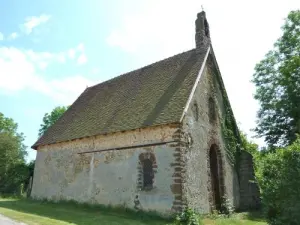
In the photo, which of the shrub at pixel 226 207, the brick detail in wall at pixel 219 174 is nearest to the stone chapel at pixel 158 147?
the brick detail in wall at pixel 219 174

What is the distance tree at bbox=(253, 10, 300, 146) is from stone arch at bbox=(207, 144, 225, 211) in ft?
32.9

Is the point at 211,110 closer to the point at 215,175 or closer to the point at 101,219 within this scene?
the point at 215,175

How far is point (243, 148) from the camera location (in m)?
18.6

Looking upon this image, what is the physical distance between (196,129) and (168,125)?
195 cm

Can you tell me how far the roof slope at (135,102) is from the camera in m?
14.7

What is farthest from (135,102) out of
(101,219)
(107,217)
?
(101,219)

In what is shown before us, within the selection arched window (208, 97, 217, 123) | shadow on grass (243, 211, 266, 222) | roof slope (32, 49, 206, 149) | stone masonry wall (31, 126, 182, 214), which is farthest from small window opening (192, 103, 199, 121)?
shadow on grass (243, 211, 266, 222)

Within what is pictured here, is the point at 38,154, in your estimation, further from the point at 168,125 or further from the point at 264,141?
the point at 264,141

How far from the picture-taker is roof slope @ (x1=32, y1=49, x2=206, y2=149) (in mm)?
14688

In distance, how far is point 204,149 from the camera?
1514cm

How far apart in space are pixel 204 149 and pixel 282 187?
20.6ft

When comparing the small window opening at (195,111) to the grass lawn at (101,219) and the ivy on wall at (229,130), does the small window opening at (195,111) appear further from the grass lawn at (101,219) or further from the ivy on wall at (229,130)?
the grass lawn at (101,219)

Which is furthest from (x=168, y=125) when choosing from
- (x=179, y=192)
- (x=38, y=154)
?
(x=38, y=154)

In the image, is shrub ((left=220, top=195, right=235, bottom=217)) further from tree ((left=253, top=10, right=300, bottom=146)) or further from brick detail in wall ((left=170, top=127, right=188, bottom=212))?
tree ((left=253, top=10, right=300, bottom=146))
